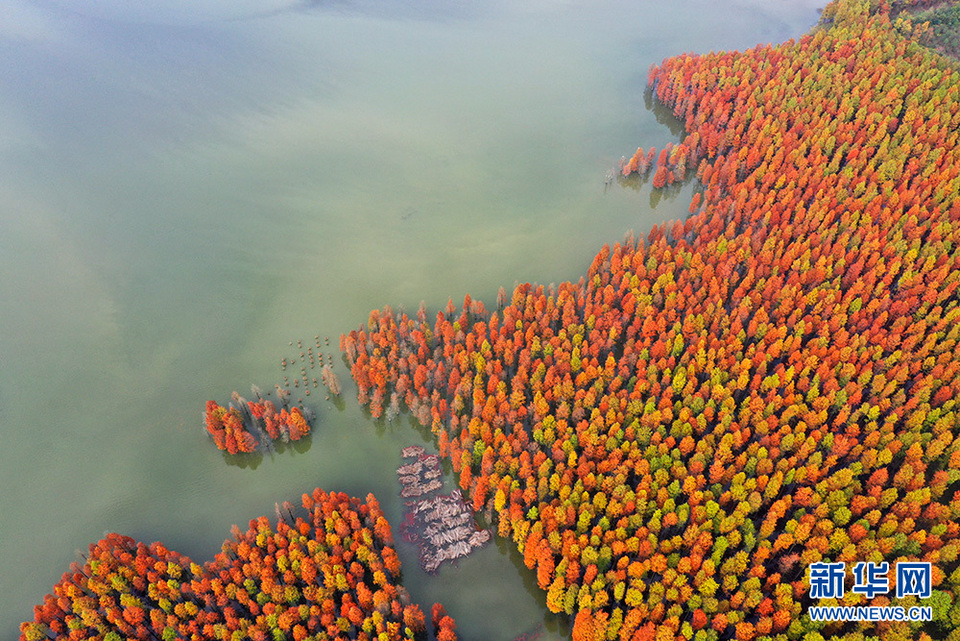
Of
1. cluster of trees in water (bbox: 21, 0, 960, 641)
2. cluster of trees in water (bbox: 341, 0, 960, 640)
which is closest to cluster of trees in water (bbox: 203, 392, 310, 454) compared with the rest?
cluster of trees in water (bbox: 21, 0, 960, 641)

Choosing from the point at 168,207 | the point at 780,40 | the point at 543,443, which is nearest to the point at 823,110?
the point at 780,40

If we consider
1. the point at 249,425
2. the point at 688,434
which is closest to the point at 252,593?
the point at 249,425

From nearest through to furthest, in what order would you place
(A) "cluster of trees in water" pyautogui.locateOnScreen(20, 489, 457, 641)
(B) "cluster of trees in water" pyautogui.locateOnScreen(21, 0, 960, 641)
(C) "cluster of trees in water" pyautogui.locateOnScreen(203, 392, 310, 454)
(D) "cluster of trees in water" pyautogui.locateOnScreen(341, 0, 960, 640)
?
(A) "cluster of trees in water" pyautogui.locateOnScreen(20, 489, 457, 641), (B) "cluster of trees in water" pyautogui.locateOnScreen(21, 0, 960, 641), (D) "cluster of trees in water" pyautogui.locateOnScreen(341, 0, 960, 640), (C) "cluster of trees in water" pyautogui.locateOnScreen(203, 392, 310, 454)

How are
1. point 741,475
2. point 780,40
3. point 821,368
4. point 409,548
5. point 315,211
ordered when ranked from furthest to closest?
point 780,40 < point 315,211 < point 821,368 < point 409,548 < point 741,475

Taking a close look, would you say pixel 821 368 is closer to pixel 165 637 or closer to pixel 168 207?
pixel 165 637

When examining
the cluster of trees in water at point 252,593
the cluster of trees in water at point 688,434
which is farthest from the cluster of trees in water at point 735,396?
the cluster of trees in water at point 252,593

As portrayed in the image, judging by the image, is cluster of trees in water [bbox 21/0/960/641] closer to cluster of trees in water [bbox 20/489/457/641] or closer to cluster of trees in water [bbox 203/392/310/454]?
cluster of trees in water [bbox 20/489/457/641]

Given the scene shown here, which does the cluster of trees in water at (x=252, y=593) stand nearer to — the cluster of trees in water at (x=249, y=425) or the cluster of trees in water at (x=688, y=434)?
the cluster of trees in water at (x=688, y=434)
